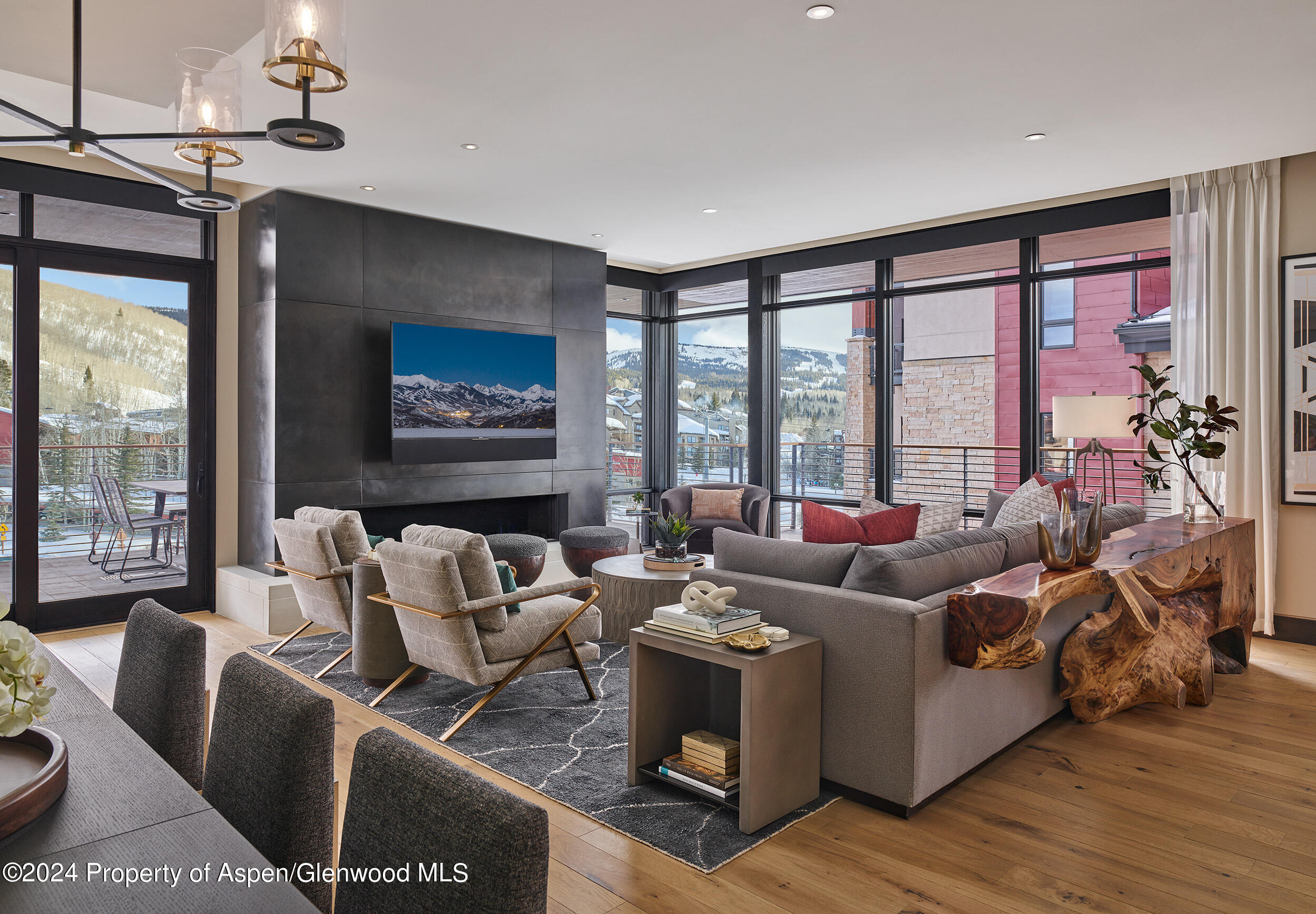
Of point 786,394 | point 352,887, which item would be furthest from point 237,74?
point 786,394

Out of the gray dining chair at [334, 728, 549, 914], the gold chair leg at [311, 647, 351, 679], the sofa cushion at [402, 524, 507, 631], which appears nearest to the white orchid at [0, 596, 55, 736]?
the gray dining chair at [334, 728, 549, 914]

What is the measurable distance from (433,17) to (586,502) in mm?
4520

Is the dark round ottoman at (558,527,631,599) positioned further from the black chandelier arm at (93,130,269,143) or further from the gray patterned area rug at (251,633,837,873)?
the black chandelier arm at (93,130,269,143)

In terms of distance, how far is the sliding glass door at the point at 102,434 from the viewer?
4.82 meters

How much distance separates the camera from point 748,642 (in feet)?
8.48

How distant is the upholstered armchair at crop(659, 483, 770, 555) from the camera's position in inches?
263

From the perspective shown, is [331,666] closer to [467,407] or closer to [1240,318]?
[467,407]

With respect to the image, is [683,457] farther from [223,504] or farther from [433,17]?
[433,17]

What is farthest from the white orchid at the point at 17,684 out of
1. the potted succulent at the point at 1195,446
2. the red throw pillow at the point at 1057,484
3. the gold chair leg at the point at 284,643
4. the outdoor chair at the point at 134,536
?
the outdoor chair at the point at 134,536

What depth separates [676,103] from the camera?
152 inches

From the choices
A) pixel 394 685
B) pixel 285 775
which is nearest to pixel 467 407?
pixel 394 685

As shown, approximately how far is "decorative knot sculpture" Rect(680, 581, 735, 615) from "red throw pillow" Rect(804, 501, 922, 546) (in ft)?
1.95

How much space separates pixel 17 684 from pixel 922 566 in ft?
8.14

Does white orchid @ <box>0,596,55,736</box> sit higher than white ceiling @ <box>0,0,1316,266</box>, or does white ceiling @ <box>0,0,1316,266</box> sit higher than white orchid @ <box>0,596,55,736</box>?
white ceiling @ <box>0,0,1316,266</box>
